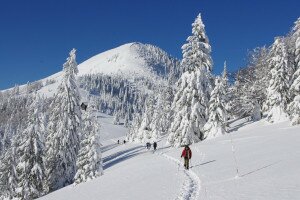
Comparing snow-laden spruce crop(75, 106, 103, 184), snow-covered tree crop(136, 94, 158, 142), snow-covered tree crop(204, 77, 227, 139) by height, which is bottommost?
snow-laden spruce crop(75, 106, 103, 184)

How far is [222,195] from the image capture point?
17781 mm

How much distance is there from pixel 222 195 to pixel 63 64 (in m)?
39.5

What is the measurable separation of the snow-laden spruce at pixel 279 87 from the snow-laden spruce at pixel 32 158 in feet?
97.4

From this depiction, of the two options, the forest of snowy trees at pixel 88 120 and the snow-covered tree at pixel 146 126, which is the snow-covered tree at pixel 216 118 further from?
the snow-covered tree at pixel 146 126

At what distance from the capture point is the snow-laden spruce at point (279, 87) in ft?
186

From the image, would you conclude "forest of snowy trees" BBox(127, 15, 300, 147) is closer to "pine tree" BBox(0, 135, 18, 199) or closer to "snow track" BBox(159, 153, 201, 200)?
"pine tree" BBox(0, 135, 18, 199)

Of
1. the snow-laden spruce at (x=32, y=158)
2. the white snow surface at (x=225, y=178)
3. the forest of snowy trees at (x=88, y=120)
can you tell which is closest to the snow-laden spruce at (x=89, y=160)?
the forest of snowy trees at (x=88, y=120)

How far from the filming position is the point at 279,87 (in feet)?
187

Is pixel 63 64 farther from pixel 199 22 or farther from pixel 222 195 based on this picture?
pixel 222 195

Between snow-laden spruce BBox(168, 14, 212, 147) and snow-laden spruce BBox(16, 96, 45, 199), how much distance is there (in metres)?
15.5

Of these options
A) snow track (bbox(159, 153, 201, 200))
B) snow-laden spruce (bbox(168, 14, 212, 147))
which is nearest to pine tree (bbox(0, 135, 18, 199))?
snow-laden spruce (bbox(168, 14, 212, 147))

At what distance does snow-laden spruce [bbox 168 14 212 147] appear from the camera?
49531 mm

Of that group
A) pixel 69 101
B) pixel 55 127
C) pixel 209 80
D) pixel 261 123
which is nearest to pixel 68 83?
pixel 69 101

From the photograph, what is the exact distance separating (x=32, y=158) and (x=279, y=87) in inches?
1279
